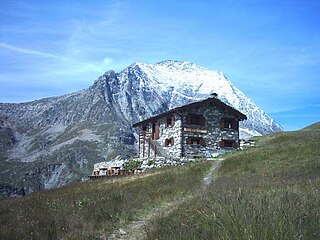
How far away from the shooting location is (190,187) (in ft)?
59.7

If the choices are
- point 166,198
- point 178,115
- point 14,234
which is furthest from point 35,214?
point 178,115

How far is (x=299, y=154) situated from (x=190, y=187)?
42.0ft

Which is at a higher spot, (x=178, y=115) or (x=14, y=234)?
(x=178, y=115)

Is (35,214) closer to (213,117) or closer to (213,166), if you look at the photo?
(213,166)

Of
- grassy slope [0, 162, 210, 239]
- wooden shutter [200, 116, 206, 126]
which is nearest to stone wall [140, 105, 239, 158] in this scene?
wooden shutter [200, 116, 206, 126]

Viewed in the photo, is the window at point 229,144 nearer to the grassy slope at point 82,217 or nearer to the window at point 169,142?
the window at point 169,142

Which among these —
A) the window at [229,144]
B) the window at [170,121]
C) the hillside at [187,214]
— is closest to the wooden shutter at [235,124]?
the window at [229,144]

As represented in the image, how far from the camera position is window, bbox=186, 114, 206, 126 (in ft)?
133

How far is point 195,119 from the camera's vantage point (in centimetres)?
4119

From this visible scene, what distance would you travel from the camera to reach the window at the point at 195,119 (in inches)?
1597

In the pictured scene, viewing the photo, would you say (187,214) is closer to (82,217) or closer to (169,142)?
(82,217)

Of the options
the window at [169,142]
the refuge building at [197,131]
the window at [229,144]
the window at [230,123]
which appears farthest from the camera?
the window at [230,123]

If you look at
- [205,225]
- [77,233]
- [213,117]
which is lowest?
[77,233]

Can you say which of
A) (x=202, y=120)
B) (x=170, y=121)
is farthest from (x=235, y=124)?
(x=170, y=121)
